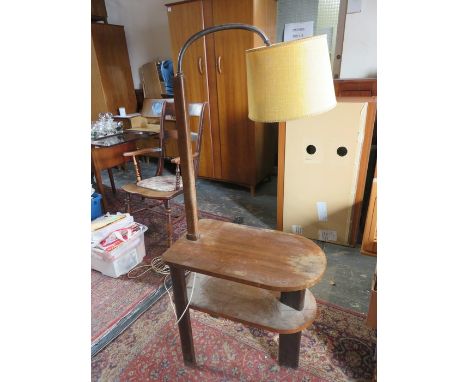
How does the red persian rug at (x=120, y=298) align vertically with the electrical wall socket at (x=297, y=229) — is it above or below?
below

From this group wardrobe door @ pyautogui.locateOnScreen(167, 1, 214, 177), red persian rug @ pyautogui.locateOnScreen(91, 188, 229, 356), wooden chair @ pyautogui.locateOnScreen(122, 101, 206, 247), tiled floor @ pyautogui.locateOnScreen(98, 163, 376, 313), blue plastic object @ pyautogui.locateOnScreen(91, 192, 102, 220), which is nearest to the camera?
red persian rug @ pyautogui.locateOnScreen(91, 188, 229, 356)

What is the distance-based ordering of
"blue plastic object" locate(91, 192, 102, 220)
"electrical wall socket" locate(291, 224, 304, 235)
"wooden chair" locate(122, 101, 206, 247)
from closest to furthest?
"wooden chair" locate(122, 101, 206, 247), "electrical wall socket" locate(291, 224, 304, 235), "blue plastic object" locate(91, 192, 102, 220)

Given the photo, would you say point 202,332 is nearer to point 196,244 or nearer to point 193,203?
point 196,244

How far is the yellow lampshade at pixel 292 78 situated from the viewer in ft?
2.24

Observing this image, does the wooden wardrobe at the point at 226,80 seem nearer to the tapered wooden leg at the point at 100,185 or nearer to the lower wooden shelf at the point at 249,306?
the tapered wooden leg at the point at 100,185

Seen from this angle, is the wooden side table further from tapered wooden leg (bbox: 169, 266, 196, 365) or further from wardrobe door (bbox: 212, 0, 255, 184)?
wardrobe door (bbox: 212, 0, 255, 184)

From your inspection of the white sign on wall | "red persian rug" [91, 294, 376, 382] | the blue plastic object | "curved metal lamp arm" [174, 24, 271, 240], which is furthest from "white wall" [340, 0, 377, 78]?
the blue plastic object

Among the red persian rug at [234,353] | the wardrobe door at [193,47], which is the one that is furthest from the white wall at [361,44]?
the red persian rug at [234,353]

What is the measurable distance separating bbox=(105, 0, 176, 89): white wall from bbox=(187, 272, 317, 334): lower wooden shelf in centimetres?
360

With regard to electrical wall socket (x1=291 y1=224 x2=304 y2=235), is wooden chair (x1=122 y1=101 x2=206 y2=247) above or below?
above

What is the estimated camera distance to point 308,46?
0.68 meters

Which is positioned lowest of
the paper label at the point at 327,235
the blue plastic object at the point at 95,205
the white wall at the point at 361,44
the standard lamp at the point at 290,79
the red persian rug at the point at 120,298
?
the red persian rug at the point at 120,298

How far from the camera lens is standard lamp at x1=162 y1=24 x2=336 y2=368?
71 centimetres

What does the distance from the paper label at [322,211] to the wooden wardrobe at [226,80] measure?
0.97 m
